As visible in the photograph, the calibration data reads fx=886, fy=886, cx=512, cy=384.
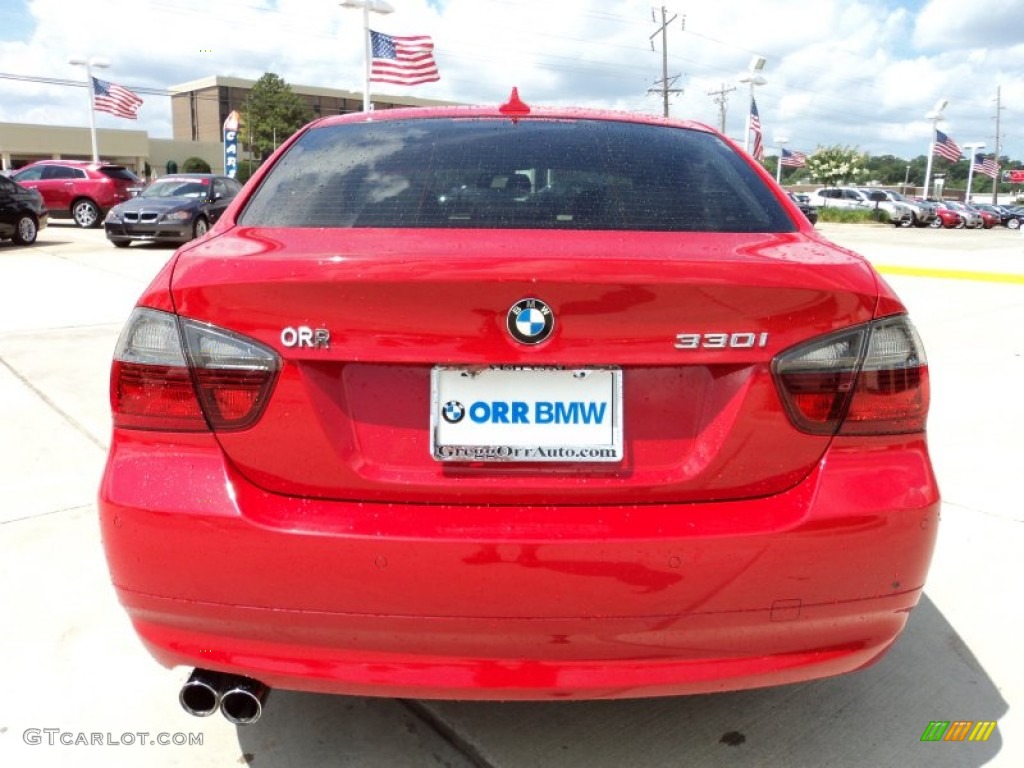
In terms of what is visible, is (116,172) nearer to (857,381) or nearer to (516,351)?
(516,351)

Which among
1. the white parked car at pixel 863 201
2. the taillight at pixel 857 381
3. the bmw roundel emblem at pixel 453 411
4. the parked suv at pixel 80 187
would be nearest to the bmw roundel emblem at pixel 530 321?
the bmw roundel emblem at pixel 453 411

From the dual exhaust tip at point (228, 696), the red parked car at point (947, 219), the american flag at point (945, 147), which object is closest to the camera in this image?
the dual exhaust tip at point (228, 696)

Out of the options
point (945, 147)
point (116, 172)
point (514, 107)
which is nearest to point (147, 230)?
point (116, 172)

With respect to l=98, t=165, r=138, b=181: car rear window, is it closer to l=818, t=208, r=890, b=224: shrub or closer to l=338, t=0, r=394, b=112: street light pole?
l=338, t=0, r=394, b=112: street light pole

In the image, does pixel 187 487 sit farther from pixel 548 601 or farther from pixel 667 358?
pixel 667 358

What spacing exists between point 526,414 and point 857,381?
0.69 meters

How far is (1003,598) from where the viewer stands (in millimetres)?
3051

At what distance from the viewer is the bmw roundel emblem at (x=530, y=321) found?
170cm

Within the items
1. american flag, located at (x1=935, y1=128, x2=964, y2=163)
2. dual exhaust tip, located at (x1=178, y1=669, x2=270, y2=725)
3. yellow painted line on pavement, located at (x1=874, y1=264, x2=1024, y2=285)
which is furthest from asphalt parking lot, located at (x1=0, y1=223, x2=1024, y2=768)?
american flag, located at (x1=935, y1=128, x2=964, y2=163)

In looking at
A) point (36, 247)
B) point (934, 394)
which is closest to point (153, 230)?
point (36, 247)

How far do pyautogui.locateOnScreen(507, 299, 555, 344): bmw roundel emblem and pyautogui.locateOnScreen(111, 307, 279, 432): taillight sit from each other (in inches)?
18.7

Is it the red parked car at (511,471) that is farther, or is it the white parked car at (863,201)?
A: the white parked car at (863,201)

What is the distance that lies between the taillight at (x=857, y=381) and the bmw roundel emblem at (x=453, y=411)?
0.63 metres

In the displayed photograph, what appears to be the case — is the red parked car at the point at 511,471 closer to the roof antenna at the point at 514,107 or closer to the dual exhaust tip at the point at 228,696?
the dual exhaust tip at the point at 228,696
